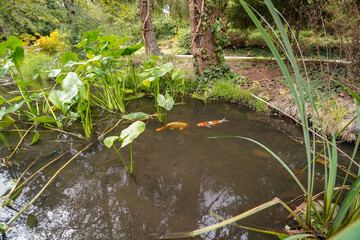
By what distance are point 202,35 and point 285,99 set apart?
5.91 ft

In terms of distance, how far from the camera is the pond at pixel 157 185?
1151 mm

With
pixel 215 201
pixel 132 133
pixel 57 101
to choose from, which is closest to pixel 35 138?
pixel 57 101

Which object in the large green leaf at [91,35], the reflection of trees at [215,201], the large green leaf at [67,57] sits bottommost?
the reflection of trees at [215,201]

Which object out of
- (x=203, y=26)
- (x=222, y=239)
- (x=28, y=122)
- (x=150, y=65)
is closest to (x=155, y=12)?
(x=203, y=26)

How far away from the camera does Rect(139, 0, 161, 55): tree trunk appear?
442 cm

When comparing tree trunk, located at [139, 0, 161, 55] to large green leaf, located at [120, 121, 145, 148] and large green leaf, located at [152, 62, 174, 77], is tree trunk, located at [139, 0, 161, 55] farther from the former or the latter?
large green leaf, located at [120, 121, 145, 148]

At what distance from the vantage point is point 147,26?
186 inches

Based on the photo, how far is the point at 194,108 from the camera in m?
2.88

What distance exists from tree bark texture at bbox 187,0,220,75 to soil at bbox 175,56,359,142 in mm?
752

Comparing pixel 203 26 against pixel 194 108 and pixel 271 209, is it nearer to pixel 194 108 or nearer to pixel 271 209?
pixel 194 108

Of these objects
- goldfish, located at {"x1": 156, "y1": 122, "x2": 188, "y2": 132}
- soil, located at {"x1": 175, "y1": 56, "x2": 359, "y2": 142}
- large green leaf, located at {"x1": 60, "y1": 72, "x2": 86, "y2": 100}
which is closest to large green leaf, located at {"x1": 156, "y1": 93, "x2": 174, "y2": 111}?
goldfish, located at {"x1": 156, "y1": 122, "x2": 188, "y2": 132}

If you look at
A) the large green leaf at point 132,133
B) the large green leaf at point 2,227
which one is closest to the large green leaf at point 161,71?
the large green leaf at point 132,133

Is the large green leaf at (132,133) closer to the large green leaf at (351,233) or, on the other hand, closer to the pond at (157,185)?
the pond at (157,185)

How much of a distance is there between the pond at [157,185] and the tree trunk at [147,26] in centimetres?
333
